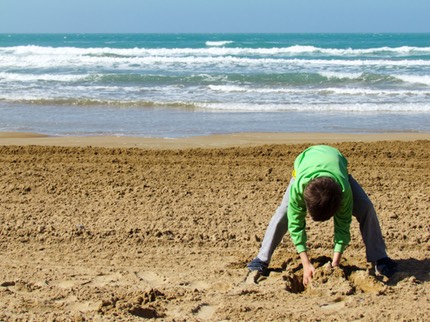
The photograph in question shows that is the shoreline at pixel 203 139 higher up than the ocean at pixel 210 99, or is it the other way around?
the ocean at pixel 210 99

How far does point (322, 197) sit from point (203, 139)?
7.09 meters

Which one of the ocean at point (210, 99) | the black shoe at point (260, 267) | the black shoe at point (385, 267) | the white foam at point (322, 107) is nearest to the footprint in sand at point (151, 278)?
the black shoe at point (260, 267)

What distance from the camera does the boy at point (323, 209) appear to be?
12.4ft

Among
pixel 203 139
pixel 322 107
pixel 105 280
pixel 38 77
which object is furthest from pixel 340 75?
pixel 105 280

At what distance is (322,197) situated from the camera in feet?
12.2

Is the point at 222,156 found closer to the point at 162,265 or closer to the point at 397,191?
the point at 397,191

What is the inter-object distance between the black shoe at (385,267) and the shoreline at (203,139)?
216 inches

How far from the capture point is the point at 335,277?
4453 millimetres

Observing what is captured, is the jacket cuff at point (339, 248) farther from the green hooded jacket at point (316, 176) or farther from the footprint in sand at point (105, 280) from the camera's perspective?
the footprint in sand at point (105, 280)

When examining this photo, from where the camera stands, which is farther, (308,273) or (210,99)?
(210,99)

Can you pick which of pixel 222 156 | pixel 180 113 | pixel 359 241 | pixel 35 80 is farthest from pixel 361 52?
pixel 359 241

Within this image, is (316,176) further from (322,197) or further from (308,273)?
(308,273)

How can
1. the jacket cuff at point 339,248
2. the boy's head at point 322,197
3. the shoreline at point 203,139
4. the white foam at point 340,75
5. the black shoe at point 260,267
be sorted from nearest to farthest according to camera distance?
the boy's head at point 322,197
the jacket cuff at point 339,248
the black shoe at point 260,267
the shoreline at point 203,139
the white foam at point 340,75

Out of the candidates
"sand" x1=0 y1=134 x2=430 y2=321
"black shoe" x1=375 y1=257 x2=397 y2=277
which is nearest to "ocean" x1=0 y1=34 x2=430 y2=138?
"sand" x1=0 y1=134 x2=430 y2=321
